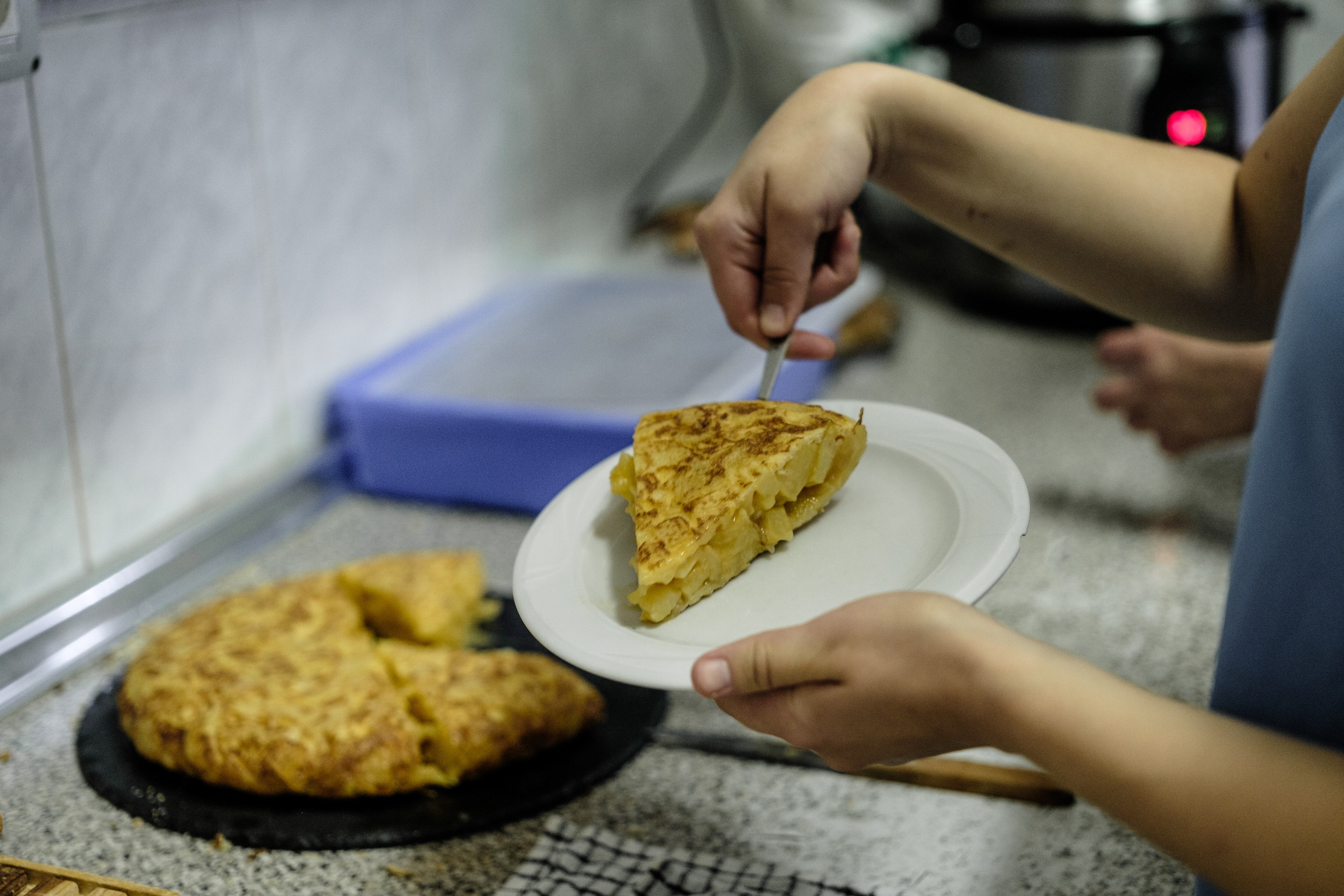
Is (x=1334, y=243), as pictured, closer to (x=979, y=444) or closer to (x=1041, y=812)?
(x=979, y=444)

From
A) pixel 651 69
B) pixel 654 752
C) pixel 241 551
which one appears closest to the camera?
pixel 654 752

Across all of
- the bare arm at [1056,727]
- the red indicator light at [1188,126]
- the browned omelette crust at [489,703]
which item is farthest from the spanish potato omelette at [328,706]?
the red indicator light at [1188,126]

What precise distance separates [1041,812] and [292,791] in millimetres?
637

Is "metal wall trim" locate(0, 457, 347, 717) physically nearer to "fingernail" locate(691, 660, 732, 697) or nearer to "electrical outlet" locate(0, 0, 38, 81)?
"electrical outlet" locate(0, 0, 38, 81)

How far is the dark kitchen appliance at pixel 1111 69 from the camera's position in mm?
1686

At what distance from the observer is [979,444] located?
815 millimetres

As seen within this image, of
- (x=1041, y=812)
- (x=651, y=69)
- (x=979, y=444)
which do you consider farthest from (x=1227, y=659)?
(x=651, y=69)

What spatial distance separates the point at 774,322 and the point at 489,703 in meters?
0.42

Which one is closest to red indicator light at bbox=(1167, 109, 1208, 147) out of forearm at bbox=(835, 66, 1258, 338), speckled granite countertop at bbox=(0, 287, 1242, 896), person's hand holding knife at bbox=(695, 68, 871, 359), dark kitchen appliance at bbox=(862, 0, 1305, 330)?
dark kitchen appliance at bbox=(862, 0, 1305, 330)

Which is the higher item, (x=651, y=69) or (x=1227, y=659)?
(x=651, y=69)

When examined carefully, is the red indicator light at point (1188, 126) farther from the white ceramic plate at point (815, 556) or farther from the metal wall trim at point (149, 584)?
the metal wall trim at point (149, 584)

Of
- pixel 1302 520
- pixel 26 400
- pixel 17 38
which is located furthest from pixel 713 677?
pixel 26 400

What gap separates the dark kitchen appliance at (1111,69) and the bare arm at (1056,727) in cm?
136

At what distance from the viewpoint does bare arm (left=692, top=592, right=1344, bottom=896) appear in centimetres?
55
